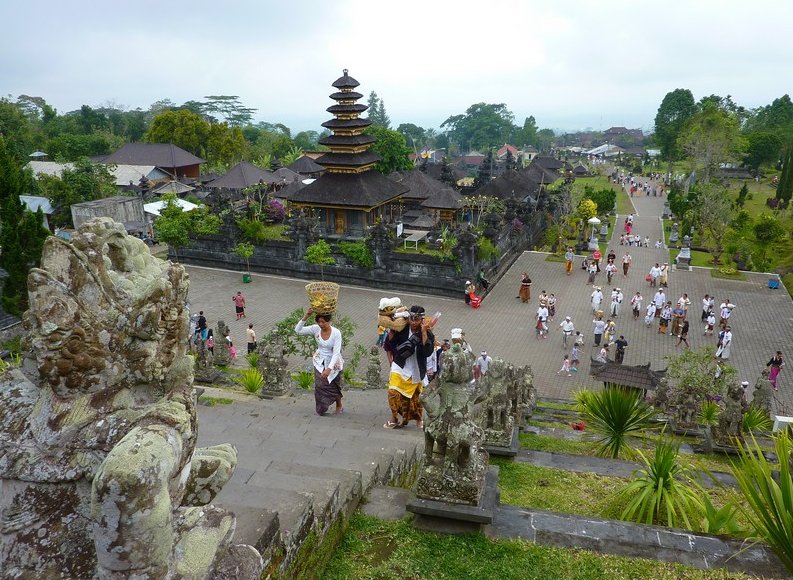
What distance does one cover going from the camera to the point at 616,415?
701 centimetres

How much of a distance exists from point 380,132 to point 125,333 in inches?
1559

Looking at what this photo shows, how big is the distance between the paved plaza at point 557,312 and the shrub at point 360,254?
994 millimetres

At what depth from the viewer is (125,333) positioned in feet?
7.73

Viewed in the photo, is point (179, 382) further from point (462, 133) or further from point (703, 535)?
point (462, 133)

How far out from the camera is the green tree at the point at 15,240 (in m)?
13.7

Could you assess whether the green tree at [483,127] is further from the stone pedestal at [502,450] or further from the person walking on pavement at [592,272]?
the stone pedestal at [502,450]

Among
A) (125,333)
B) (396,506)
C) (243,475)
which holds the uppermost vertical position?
(125,333)

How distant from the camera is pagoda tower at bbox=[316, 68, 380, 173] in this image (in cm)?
2606

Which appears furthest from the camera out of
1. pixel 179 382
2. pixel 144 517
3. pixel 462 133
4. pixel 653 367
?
pixel 462 133

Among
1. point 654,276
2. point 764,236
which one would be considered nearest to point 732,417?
point 654,276

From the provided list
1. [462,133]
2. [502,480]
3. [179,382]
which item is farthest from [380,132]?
[462,133]

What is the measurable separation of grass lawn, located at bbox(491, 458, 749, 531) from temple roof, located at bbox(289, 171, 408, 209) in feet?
63.2

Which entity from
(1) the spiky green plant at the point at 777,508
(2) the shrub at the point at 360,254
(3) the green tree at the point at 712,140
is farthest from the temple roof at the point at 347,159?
(3) the green tree at the point at 712,140

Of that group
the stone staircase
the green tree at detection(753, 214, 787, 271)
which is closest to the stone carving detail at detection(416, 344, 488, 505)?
the stone staircase
